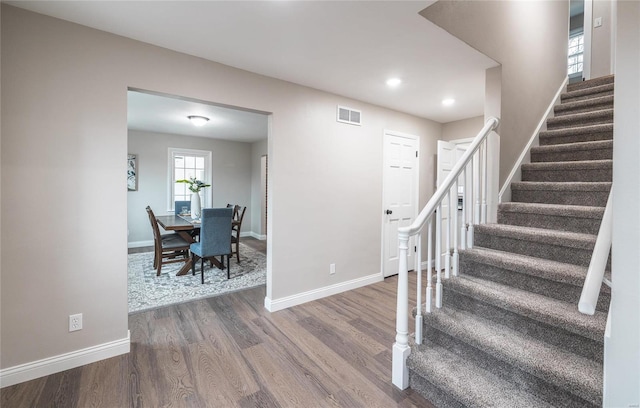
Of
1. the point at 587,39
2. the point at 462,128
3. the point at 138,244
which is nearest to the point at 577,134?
the point at 462,128

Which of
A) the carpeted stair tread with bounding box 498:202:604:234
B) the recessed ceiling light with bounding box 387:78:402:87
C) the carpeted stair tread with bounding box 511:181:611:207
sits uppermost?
the recessed ceiling light with bounding box 387:78:402:87

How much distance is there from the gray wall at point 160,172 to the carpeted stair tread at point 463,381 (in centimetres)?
579

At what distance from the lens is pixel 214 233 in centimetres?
366

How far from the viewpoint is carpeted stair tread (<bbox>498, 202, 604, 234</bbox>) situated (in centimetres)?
197

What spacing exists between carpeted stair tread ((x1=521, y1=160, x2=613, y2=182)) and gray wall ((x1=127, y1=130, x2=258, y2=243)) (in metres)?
5.98

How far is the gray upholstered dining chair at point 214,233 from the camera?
3.57 metres

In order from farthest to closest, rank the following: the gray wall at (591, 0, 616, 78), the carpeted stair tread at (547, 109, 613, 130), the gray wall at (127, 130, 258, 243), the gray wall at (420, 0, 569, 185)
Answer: the gray wall at (127, 130, 258, 243) → the gray wall at (591, 0, 616, 78) → the carpeted stair tread at (547, 109, 613, 130) → the gray wall at (420, 0, 569, 185)

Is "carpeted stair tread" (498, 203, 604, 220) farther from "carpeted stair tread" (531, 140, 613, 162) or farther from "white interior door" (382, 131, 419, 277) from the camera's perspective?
"white interior door" (382, 131, 419, 277)

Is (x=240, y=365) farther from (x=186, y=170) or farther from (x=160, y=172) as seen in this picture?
(x=186, y=170)

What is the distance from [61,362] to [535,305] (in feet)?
10.3

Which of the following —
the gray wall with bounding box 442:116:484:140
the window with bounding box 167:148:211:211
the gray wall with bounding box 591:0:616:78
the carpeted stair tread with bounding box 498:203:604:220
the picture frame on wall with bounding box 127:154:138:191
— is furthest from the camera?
the window with bounding box 167:148:211:211

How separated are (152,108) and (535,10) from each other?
5136 millimetres

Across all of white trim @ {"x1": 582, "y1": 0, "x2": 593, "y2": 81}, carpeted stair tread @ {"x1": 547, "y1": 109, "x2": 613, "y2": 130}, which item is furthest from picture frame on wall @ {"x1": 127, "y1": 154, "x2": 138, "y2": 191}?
white trim @ {"x1": 582, "y1": 0, "x2": 593, "y2": 81}

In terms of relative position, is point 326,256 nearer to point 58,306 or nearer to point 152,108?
point 58,306
